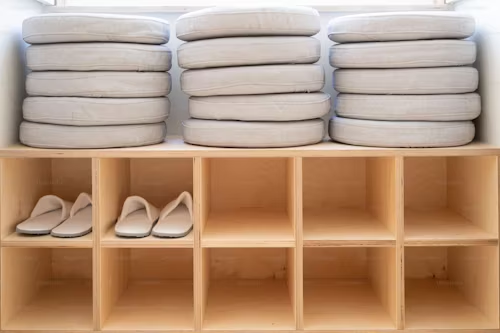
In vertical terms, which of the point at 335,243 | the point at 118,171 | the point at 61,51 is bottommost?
→ the point at 335,243

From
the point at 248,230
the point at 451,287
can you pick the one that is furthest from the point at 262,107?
the point at 451,287

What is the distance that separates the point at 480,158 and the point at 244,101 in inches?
28.2

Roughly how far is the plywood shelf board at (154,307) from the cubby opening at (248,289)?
72 millimetres

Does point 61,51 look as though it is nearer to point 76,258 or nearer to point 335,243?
point 76,258

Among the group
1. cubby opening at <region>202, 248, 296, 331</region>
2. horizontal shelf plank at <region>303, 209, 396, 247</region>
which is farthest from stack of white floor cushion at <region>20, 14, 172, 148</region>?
horizontal shelf plank at <region>303, 209, 396, 247</region>

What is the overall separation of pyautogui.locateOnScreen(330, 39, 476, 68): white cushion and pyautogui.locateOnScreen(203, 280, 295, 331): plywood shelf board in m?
0.78

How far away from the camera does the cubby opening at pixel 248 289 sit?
1.79m

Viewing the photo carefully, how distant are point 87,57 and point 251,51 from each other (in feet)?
1.56

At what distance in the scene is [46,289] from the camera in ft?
6.83

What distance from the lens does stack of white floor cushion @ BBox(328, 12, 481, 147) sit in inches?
69.0

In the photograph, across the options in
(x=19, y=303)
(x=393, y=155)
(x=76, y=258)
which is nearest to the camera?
(x=393, y=155)

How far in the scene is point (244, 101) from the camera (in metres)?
1.77

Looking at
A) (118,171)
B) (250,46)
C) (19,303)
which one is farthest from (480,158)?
(19,303)

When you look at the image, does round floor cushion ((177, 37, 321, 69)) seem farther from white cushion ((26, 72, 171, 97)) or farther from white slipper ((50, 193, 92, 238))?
white slipper ((50, 193, 92, 238))
